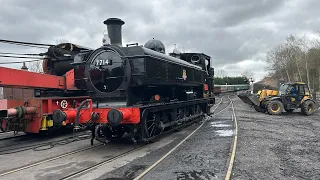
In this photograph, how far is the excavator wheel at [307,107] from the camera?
56.0 ft

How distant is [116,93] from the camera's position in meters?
7.51

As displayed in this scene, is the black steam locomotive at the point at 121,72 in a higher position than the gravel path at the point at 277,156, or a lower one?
higher

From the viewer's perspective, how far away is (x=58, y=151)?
765 cm

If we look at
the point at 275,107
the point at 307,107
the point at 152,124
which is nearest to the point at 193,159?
the point at 152,124

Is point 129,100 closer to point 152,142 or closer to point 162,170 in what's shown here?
point 152,142

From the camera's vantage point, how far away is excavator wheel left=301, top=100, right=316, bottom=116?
17.1 m

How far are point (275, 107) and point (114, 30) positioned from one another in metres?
12.8

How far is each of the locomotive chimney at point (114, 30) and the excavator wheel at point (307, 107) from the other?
13469mm

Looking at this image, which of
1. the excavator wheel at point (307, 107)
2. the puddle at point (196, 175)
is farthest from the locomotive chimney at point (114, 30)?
the excavator wheel at point (307, 107)

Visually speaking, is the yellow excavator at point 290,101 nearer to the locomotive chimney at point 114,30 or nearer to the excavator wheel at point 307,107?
the excavator wheel at point 307,107

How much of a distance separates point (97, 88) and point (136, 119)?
61.6 inches

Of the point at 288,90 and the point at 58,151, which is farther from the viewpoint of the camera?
the point at 288,90

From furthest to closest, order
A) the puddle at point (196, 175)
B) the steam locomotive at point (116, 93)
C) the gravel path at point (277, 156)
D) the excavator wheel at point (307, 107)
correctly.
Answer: the excavator wheel at point (307, 107)
the steam locomotive at point (116, 93)
the gravel path at point (277, 156)
the puddle at point (196, 175)

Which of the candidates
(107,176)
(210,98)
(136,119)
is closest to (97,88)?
(136,119)
